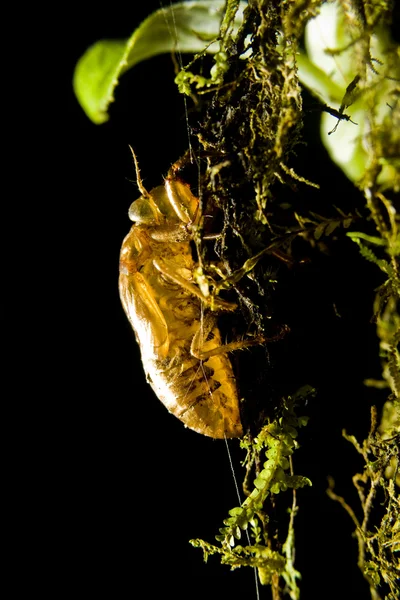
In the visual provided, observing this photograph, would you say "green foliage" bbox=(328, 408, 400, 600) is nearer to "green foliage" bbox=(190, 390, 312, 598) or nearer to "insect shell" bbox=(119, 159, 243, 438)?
"green foliage" bbox=(190, 390, 312, 598)

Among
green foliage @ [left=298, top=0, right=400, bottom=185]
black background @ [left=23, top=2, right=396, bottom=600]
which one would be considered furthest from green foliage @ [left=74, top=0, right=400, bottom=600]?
black background @ [left=23, top=2, right=396, bottom=600]

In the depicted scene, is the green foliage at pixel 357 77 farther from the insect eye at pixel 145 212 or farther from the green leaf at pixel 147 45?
the insect eye at pixel 145 212

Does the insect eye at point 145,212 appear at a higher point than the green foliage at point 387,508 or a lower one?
higher

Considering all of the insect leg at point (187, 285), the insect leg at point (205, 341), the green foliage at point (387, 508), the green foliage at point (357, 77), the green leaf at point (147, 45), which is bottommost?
the green foliage at point (387, 508)

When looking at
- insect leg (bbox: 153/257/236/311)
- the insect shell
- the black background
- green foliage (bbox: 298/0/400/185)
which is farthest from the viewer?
the black background

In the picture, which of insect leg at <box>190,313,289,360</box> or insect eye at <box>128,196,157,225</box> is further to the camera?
insect eye at <box>128,196,157,225</box>

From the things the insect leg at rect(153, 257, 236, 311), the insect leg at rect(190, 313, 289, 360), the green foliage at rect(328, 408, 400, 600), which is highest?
the insect leg at rect(153, 257, 236, 311)

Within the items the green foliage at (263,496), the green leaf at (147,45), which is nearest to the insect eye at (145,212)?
the green leaf at (147,45)
